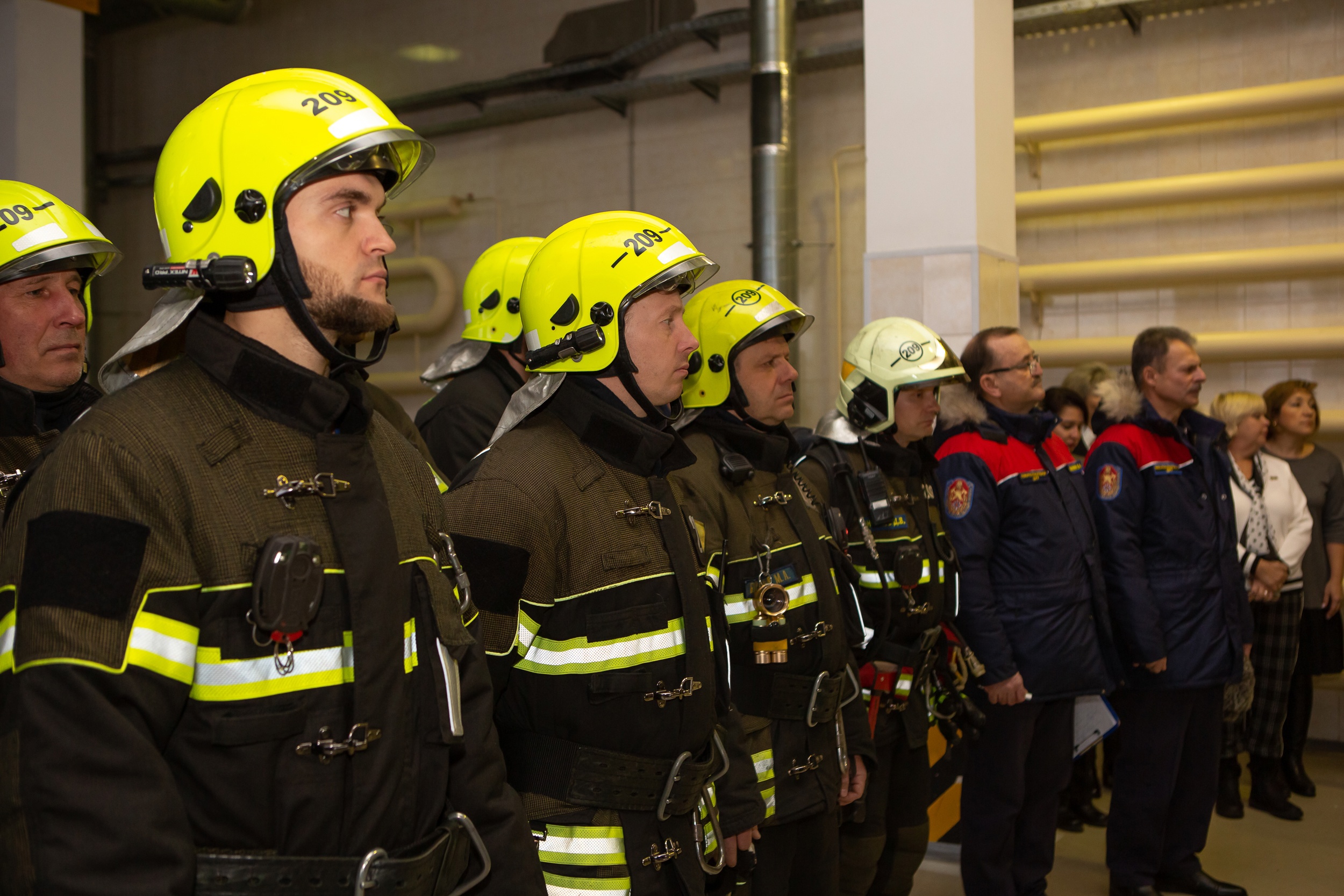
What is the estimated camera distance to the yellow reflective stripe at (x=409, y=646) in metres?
1.61

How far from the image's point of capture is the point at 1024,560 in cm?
420

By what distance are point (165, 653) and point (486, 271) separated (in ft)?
10.4

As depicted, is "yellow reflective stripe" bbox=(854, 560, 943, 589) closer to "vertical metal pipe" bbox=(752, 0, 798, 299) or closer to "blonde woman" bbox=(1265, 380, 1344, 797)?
"blonde woman" bbox=(1265, 380, 1344, 797)

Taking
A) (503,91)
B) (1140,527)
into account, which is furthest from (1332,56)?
(503,91)

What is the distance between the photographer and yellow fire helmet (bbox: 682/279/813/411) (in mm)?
3512

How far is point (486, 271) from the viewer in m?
4.41

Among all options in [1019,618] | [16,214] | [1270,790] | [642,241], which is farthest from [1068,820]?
[16,214]

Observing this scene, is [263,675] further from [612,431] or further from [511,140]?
[511,140]

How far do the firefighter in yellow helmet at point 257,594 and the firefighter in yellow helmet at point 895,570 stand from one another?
6.63 ft

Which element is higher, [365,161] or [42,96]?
[42,96]

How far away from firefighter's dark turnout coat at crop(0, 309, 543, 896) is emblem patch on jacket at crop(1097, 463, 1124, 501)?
3.37 metres

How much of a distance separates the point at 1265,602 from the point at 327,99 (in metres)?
5.71

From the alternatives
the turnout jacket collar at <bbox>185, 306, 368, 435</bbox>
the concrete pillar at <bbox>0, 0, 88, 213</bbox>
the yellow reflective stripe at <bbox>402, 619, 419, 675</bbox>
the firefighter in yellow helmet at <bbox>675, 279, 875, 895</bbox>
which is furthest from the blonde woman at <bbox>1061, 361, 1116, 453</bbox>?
the concrete pillar at <bbox>0, 0, 88, 213</bbox>

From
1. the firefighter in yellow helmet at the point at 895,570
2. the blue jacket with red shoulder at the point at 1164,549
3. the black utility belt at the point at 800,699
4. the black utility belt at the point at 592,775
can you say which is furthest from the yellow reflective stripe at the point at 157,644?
the blue jacket with red shoulder at the point at 1164,549
